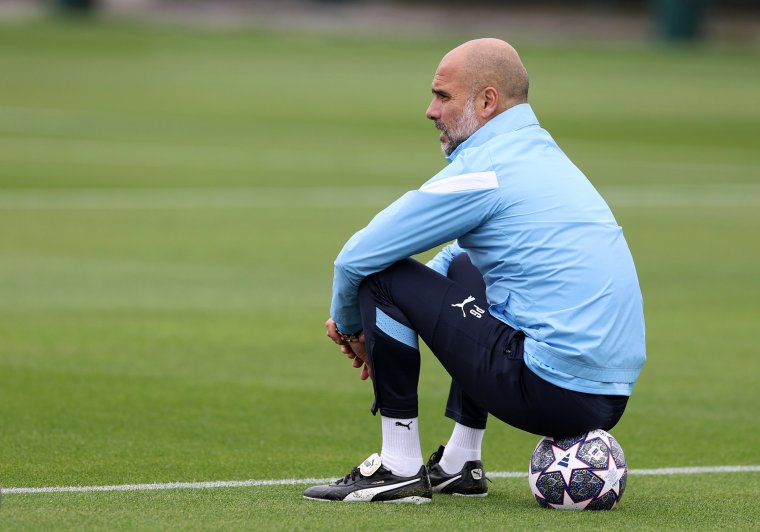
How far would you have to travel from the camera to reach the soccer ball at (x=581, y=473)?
6.42 metres

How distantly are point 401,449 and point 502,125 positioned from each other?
1428 millimetres

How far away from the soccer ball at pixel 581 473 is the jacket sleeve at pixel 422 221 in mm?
1000

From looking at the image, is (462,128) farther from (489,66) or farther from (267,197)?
(267,197)

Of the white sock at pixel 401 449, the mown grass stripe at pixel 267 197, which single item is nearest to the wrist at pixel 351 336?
the white sock at pixel 401 449

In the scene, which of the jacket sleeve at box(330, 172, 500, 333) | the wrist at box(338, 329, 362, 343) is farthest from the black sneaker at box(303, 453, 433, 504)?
the jacket sleeve at box(330, 172, 500, 333)

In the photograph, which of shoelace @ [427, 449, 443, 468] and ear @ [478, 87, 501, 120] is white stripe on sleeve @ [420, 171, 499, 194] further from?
shoelace @ [427, 449, 443, 468]

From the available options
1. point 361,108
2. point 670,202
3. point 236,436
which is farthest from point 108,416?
point 361,108

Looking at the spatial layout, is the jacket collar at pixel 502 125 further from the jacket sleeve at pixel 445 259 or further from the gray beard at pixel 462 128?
the jacket sleeve at pixel 445 259

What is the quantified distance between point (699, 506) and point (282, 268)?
8.63 m

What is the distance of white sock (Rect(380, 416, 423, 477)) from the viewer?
659 cm

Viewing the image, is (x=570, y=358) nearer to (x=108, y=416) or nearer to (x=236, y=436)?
(x=236, y=436)

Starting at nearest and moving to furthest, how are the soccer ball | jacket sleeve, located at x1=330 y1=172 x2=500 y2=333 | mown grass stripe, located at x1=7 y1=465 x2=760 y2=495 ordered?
jacket sleeve, located at x1=330 y1=172 x2=500 y2=333
the soccer ball
mown grass stripe, located at x1=7 y1=465 x2=760 y2=495

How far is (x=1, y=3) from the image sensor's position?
7400 centimetres

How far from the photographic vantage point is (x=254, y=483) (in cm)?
710
